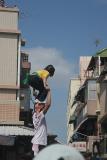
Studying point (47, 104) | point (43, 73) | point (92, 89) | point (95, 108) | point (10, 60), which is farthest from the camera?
Result: point (92, 89)

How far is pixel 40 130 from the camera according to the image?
8.36m

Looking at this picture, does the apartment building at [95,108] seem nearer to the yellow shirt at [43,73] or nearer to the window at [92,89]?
the window at [92,89]

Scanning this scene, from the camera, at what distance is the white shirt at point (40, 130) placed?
8.26 m

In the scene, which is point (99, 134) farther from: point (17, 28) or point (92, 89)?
point (17, 28)

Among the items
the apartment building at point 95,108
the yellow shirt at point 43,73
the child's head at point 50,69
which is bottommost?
the apartment building at point 95,108

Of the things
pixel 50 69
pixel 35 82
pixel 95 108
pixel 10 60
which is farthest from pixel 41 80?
pixel 95 108

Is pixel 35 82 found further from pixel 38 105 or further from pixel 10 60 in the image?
pixel 10 60

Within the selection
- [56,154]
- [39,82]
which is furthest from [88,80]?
[56,154]

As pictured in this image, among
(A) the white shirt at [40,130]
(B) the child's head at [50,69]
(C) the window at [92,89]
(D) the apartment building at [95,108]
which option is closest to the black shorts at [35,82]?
(B) the child's head at [50,69]

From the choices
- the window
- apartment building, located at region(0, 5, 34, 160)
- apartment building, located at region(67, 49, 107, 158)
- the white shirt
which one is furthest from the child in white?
the window

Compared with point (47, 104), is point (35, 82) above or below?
above

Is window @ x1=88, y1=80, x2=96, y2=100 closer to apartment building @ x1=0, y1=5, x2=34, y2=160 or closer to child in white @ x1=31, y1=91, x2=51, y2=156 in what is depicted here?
apartment building @ x1=0, y1=5, x2=34, y2=160

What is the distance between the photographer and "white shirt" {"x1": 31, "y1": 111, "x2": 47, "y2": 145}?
8258mm

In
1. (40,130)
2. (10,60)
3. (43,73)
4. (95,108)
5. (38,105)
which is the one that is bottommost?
(95,108)
